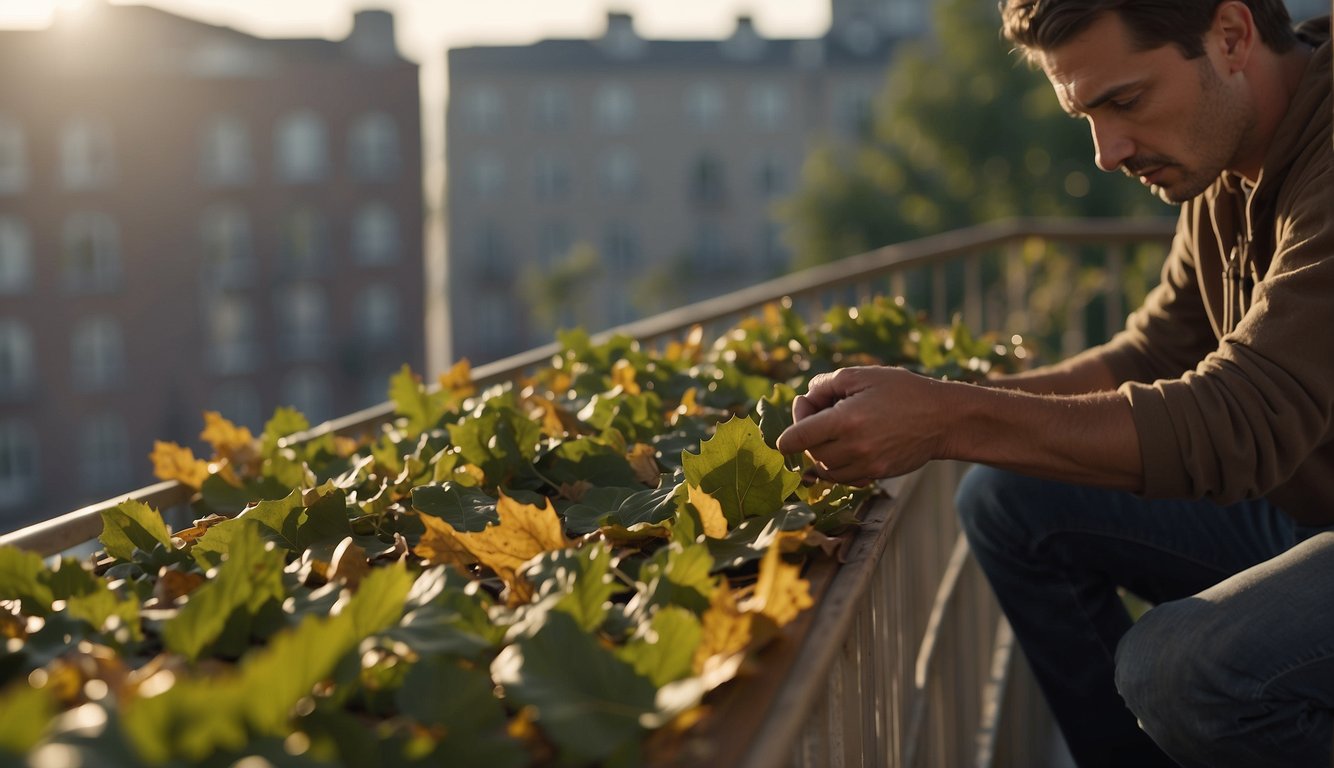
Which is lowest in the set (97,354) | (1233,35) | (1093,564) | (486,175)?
(97,354)

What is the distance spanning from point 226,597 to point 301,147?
132 ft

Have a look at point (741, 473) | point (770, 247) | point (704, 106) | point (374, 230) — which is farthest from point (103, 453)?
point (741, 473)

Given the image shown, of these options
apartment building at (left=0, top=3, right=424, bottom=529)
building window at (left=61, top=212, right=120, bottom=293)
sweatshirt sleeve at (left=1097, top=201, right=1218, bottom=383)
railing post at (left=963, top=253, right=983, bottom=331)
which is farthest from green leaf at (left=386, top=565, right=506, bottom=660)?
building window at (left=61, top=212, right=120, bottom=293)

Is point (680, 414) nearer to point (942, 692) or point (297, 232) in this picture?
point (942, 692)

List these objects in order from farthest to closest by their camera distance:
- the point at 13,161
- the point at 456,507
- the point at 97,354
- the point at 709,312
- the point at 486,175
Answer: the point at 486,175 → the point at 97,354 → the point at 13,161 → the point at 709,312 → the point at 456,507

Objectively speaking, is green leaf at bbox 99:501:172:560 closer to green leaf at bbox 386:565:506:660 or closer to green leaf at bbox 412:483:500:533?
green leaf at bbox 412:483:500:533

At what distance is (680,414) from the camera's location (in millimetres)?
1937

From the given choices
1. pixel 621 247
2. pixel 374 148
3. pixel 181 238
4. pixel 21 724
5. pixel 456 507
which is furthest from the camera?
pixel 621 247

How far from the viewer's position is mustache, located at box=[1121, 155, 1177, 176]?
1.95 meters

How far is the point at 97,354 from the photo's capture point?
37094mm

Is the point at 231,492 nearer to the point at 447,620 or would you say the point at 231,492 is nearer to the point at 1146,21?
the point at 447,620

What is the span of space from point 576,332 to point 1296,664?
4.12ft

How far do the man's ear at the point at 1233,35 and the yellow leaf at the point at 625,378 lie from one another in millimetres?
862

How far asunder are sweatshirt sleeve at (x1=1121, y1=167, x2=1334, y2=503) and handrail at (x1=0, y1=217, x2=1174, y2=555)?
1017 millimetres
